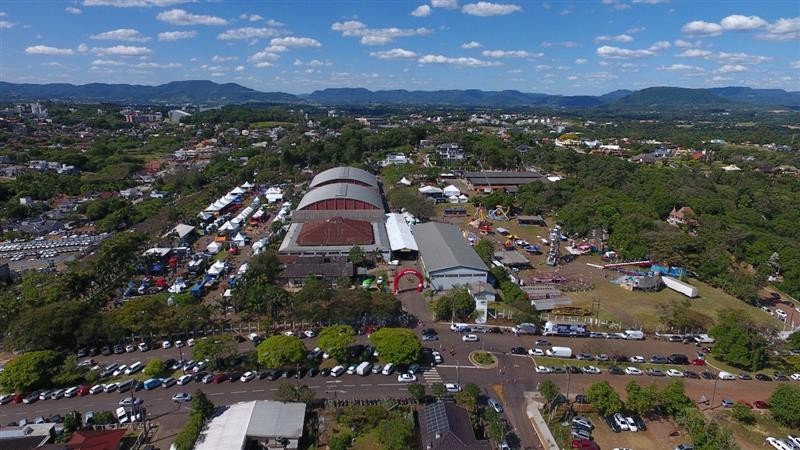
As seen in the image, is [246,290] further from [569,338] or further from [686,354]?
[686,354]

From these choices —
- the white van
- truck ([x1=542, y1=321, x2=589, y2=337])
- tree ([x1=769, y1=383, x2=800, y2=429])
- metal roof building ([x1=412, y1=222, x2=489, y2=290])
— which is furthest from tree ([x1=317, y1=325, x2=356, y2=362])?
tree ([x1=769, y1=383, x2=800, y2=429])

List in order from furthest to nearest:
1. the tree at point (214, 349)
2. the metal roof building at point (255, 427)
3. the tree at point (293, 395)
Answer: the tree at point (214, 349), the tree at point (293, 395), the metal roof building at point (255, 427)

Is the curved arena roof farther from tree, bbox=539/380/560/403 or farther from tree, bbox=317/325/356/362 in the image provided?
tree, bbox=539/380/560/403

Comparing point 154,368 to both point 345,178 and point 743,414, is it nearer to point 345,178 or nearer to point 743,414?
point 743,414

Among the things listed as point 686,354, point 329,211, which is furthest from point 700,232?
point 329,211

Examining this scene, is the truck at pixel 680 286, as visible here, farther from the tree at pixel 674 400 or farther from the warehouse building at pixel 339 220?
the warehouse building at pixel 339 220

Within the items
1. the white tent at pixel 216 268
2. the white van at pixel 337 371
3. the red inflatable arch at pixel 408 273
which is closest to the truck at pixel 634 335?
the red inflatable arch at pixel 408 273
